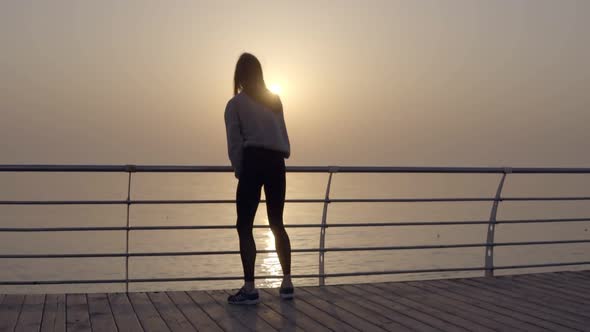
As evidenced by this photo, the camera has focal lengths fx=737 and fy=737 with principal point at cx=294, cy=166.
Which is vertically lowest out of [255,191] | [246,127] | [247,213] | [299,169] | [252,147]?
[247,213]

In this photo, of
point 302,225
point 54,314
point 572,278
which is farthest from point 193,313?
point 572,278

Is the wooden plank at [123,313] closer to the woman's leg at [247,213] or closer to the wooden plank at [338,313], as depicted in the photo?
the woman's leg at [247,213]

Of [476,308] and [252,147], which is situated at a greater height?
[252,147]

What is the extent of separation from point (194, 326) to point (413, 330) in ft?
3.96

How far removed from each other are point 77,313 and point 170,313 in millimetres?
550

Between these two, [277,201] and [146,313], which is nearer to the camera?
[146,313]

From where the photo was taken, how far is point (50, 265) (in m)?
61.5

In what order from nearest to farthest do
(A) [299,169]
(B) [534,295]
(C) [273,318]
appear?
(C) [273,318], (B) [534,295], (A) [299,169]

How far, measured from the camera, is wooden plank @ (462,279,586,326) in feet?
14.5

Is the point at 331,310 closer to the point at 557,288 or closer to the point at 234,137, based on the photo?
the point at 234,137

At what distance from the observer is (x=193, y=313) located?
4402mm

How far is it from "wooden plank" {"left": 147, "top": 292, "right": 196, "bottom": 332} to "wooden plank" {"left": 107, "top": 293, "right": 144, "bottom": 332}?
162 millimetres

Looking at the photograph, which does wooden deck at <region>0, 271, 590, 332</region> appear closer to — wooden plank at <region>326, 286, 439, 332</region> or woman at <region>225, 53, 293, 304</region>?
wooden plank at <region>326, 286, 439, 332</region>

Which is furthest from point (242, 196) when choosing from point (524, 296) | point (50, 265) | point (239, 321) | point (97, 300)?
point (50, 265)
